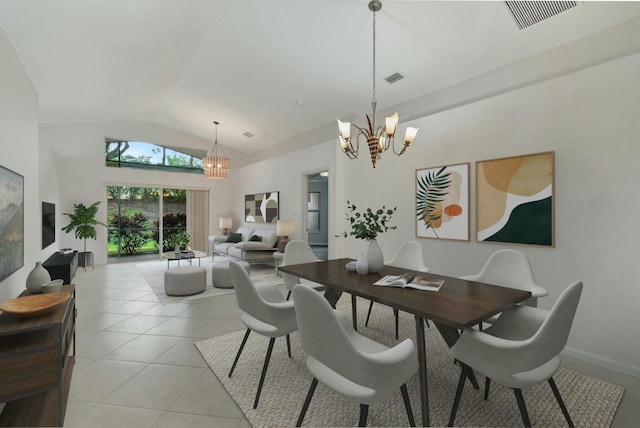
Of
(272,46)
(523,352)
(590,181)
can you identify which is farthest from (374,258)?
(272,46)

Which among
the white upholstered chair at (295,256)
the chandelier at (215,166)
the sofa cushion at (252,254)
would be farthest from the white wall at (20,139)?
the sofa cushion at (252,254)

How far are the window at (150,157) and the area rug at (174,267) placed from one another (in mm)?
2617

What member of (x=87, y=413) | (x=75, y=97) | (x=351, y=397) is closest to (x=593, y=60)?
(x=351, y=397)

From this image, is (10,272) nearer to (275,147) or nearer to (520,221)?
(520,221)

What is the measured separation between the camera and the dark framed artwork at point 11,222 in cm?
227

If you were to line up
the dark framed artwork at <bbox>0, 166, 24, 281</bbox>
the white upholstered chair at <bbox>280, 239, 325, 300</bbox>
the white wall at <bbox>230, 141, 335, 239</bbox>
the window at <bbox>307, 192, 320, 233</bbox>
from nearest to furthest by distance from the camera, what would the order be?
1. the dark framed artwork at <bbox>0, 166, 24, 281</bbox>
2. the white upholstered chair at <bbox>280, 239, 325, 300</bbox>
3. the white wall at <bbox>230, 141, 335, 239</bbox>
4. the window at <bbox>307, 192, 320, 233</bbox>

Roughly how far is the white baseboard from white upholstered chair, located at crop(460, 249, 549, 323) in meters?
0.84

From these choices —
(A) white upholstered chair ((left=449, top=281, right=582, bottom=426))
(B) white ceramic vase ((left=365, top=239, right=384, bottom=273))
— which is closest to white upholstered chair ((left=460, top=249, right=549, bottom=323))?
(A) white upholstered chair ((left=449, top=281, right=582, bottom=426))

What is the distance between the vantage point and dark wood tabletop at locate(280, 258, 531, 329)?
1.55 m

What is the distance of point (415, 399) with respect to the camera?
6.47 ft

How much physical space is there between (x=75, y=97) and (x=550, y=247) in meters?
7.13

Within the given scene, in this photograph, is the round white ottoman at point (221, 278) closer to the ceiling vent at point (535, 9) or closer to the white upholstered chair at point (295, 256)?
the white upholstered chair at point (295, 256)

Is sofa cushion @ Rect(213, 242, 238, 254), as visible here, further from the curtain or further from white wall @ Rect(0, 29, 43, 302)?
white wall @ Rect(0, 29, 43, 302)

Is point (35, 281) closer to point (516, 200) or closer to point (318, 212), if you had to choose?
point (516, 200)
